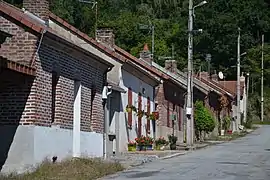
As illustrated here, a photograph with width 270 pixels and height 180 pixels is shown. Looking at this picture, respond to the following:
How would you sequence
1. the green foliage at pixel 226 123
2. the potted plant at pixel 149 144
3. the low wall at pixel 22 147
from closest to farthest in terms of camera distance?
1. the low wall at pixel 22 147
2. the potted plant at pixel 149 144
3. the green foliage at pixel 226 123

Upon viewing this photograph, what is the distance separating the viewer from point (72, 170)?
1803 cm

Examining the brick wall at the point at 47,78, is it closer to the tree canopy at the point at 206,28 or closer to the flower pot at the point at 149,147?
the flower pot at the point at 149,147

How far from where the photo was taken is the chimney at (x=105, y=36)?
106 ft

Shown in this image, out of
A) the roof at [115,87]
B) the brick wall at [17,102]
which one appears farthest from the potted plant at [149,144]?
the brick wall at [17,102]

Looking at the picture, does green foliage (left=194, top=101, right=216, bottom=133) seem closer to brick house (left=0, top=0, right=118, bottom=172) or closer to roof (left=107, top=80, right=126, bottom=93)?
roof (left=107, top=80, right=126, bottom=93)

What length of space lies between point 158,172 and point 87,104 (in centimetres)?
428

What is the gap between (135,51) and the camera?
73312 mm

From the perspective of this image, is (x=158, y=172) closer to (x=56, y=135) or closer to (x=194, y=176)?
(x=194, y=176)

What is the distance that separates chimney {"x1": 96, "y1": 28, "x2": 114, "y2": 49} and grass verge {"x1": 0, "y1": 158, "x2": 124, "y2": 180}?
489 inches

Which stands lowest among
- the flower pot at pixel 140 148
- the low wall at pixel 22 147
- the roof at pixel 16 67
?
the flower pot at pixel 140 148

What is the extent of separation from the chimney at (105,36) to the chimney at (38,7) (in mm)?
11730

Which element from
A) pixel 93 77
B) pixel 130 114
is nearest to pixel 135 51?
pixel 130 114

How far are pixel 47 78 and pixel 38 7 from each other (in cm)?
308

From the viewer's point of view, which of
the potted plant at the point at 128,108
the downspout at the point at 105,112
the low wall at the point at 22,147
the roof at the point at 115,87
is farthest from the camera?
the potted plant at the point at 128,108
